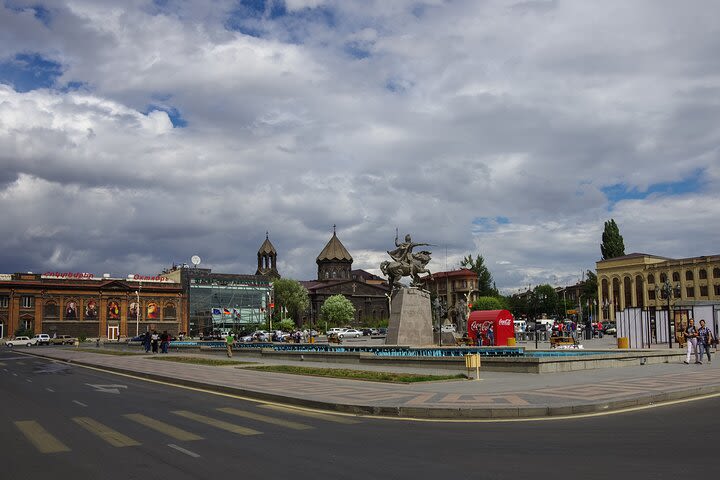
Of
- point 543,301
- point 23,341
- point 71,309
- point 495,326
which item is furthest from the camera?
point 543,301

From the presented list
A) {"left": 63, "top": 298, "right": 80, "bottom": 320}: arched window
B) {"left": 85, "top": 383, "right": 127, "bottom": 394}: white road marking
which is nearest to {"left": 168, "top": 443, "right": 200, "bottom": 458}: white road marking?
{"left": 85, "top": 383, "right": 127, "bottom": 394}: white road marking

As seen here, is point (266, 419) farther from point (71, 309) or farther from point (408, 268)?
point (71, 309)

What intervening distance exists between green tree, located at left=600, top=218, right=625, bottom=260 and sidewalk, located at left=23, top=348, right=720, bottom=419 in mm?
103959

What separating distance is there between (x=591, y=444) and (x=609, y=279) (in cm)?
11610

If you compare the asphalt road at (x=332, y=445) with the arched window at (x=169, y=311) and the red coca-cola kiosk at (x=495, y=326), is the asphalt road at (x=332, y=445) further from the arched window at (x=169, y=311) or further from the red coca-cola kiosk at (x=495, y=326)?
the arched window at (x=169, y=311)

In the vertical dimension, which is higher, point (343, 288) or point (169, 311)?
point (343, 288)

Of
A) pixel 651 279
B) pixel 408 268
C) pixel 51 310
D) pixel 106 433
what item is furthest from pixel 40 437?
pixel 651 279

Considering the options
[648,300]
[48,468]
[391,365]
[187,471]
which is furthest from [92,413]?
[648,300]

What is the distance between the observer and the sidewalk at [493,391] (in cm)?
1393

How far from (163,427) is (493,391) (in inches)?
345

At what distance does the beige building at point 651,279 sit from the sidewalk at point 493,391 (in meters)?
86.8

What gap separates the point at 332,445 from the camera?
10.5 m

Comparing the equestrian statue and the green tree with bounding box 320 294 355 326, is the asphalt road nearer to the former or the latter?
the equestrian statue

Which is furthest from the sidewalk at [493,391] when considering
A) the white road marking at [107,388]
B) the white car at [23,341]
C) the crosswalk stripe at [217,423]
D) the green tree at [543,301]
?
the green tree at [543,301]
